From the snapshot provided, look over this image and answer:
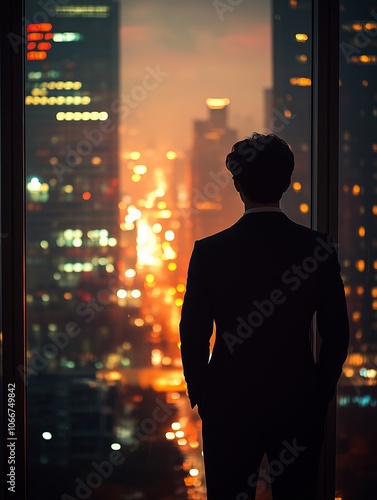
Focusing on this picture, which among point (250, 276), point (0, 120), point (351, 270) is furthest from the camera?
point (351, 270)

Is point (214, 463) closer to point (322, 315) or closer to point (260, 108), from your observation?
point (322, 315)

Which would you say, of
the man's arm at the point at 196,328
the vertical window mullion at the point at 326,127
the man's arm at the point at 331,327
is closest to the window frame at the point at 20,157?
the vertical window mullion at the point at 326,127

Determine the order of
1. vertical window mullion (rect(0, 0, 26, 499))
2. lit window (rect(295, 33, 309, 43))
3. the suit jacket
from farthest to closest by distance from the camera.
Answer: lit window (rect(295, 33, 309, 43)), vertical window mullion (rect(0, 0, 26, 499)), the suit jacket

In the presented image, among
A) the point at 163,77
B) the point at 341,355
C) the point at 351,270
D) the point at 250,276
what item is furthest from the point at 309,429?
the point at 163,77

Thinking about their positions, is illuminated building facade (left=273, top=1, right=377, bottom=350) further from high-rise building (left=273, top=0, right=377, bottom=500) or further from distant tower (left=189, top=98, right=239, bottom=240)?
distant tower (left=189, top=98, right=239, bottom=240)

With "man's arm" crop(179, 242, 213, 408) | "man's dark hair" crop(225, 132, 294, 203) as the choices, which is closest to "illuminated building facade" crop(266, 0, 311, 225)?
"man's dark hair" crop(225, 132, 294, 203)

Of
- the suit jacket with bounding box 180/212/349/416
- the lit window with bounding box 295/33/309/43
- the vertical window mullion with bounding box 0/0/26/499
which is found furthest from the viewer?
the lit window with bounding box 295/33/309/43

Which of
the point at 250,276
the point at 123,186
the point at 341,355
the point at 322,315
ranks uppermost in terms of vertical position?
the point at 123,186

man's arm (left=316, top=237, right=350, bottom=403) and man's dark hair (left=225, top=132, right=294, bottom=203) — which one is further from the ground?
man's dark hair (left=225, top=132, right=294, bottom=203)

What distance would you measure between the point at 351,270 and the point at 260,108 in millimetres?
693

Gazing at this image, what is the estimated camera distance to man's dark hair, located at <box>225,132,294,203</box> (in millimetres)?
1416

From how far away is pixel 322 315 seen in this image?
144 centimetres

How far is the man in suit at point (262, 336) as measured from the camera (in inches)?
54.1

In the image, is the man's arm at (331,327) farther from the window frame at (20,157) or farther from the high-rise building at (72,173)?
the high-rise building at (72,173)
